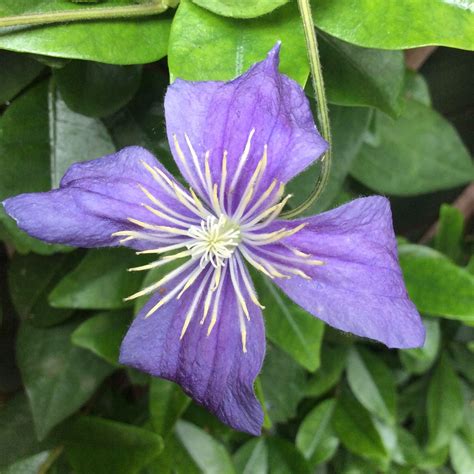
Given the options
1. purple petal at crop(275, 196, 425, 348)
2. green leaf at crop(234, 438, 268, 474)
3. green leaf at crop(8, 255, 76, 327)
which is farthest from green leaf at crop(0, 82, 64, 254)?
green leaf at crop(234, 438, 268, 474)

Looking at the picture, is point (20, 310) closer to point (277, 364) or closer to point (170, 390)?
point (170, 390)

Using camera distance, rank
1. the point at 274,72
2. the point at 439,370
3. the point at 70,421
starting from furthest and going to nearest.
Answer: the point at 439,370, the point at 70,421, the point at 274,72

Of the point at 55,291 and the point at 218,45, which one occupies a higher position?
the point at 218,45

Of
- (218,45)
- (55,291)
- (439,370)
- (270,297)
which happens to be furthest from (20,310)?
(439,370)

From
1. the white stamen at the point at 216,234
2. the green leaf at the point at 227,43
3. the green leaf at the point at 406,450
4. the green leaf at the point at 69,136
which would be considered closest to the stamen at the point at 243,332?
the white stamen at the point at 216,234

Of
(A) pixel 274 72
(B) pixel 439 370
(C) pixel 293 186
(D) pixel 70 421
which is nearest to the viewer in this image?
(A) pixel 274 72

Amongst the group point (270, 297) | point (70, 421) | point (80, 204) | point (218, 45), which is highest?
point (218, 45)

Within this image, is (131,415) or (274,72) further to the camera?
(131,415)

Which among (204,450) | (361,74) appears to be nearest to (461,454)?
(204,450)

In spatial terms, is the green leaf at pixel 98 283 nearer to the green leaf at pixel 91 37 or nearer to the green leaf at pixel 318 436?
the green leaf at pixel 91 37
